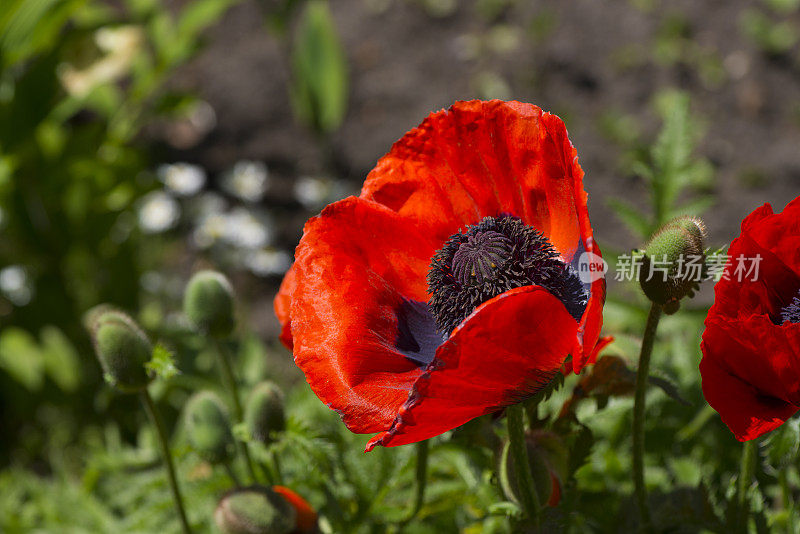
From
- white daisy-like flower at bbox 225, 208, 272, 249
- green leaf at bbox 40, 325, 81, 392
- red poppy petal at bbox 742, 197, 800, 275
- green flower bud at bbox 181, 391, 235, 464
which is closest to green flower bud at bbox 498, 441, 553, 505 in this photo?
red poppy petal at bbox 742, 197, 800, 275

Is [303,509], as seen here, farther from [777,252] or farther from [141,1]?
[141,1]

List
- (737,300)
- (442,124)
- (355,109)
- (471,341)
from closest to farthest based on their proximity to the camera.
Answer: (471,341) < (737,300) < (442,124) < (355,109)

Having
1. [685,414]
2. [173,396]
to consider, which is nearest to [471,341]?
[685,414]

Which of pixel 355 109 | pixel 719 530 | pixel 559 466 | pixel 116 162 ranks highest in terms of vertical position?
pixel 355 109

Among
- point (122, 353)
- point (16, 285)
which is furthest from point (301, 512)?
point (16, 285)

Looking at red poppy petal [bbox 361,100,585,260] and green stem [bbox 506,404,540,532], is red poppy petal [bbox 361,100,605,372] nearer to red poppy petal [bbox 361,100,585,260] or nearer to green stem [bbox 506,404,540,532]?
red poppy petal [bbox 361,100,585,260]

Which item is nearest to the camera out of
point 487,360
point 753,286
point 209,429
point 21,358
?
point 487,360

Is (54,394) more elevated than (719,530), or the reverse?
(54,394)

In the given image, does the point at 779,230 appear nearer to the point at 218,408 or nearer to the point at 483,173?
the point at 483,173
